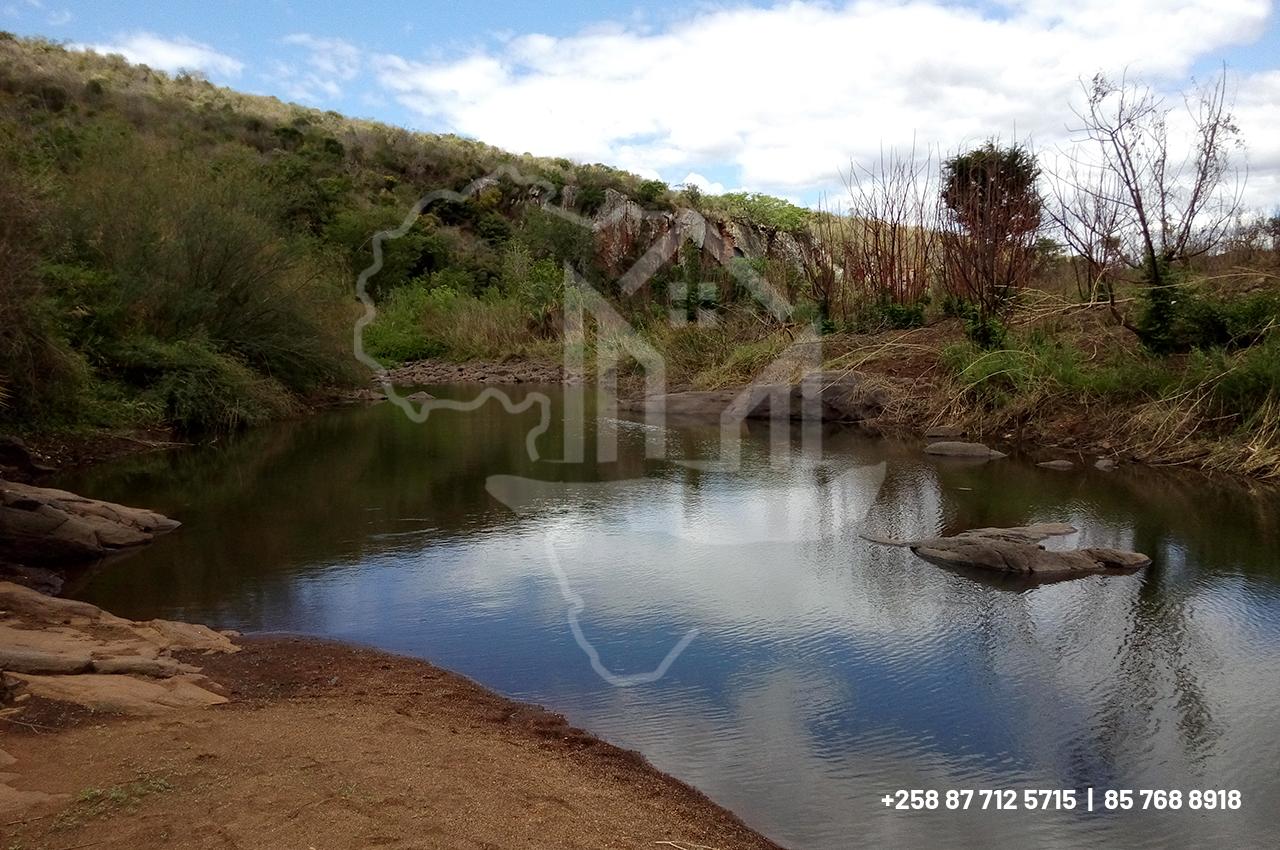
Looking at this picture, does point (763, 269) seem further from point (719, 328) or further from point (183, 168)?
point (183, 168)

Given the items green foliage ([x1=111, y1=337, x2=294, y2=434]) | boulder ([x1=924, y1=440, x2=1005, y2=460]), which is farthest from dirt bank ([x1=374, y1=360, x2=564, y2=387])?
boulder ([x1=924, y1=440, x2=1005, y2=460])

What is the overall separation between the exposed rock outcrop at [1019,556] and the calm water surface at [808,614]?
7.5 inches

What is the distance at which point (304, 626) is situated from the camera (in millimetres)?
5496

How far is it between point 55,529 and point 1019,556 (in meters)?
6.51

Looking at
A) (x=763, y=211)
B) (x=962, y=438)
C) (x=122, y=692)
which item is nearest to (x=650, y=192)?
(x=763, y=211)

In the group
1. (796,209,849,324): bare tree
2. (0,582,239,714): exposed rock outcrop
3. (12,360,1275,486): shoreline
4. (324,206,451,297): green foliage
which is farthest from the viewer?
(324,206,451,297): green foliage

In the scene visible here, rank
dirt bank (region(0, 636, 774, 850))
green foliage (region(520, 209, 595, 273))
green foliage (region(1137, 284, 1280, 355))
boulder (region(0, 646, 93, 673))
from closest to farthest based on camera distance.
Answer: dirt bank (region(0, 636, 774, 850)) → boulder (region(0, 646, 93, 673)) → green foliage (region(1137, 284, 1280, 355)) → green foliage (region(520, 209, 595, 273))

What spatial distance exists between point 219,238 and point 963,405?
1101 centimetres

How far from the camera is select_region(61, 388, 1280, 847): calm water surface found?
379 cm

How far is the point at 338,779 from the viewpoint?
3.17 m

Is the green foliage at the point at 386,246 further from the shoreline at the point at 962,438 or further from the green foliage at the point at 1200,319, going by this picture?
the green foliage at the point at 1200,319

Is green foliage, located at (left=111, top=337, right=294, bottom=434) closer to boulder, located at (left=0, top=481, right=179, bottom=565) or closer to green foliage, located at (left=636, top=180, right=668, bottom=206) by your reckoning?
boulder, located at (left=0, top=481, right=179, bottom=565)

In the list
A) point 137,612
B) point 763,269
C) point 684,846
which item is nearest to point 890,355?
point 763,269

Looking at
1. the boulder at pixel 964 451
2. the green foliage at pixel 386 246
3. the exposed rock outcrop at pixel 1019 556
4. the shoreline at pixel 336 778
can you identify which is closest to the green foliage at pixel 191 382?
the boulder at pixel 964 451
